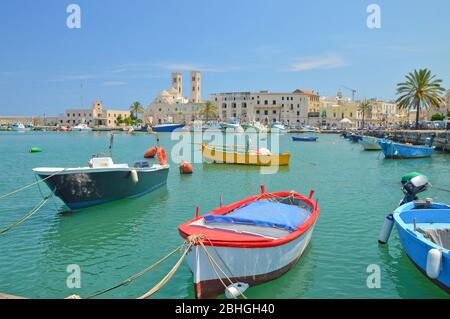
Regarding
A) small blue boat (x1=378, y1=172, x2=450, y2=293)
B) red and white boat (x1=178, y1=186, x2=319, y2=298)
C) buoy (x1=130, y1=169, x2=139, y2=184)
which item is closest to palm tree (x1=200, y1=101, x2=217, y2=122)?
buoy (x1=130, y1=169, x2=139, y2=184)

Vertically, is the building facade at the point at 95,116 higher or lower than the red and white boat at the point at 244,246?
higher

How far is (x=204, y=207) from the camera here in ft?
66.8

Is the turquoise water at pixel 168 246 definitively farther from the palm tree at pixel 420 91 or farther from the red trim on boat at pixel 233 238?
the palm tree at pixel 420 91

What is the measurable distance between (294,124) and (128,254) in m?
141

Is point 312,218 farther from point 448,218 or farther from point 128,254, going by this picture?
point 128,254

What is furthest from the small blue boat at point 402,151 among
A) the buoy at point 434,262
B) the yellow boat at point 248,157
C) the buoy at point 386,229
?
the buoy at point 434,262

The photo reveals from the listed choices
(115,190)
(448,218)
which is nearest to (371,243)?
(448,218)

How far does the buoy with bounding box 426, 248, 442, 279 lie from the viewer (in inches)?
373

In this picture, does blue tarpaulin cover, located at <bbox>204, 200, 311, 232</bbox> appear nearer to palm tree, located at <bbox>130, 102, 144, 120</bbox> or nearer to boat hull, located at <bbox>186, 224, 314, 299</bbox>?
boat hull, located at <bbox>186, 224, 314, 299</bbox>

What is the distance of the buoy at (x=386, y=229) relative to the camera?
13945mm

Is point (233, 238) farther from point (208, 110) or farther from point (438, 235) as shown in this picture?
point (208, 110)

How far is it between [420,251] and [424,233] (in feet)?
4.93

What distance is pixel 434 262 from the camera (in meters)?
9.52

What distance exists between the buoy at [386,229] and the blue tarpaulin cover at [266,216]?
8.65 ft
